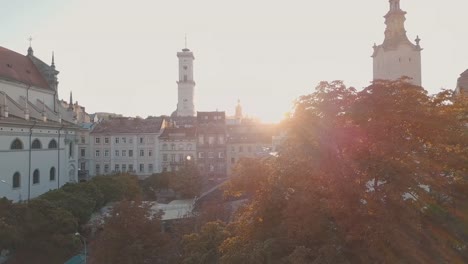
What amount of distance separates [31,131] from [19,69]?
31.5ft

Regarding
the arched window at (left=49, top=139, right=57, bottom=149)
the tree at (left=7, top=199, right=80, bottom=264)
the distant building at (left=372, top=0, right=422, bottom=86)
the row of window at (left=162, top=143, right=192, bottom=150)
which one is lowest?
the tree at (left=7, top=199, right=80, bottom=264)

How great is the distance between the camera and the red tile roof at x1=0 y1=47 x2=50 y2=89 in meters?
40.2

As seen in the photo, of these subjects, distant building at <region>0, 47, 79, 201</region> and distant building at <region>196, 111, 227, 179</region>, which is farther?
distant building at <region>196, 111, 227, 179</region>

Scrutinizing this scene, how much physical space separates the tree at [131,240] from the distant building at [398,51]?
76.0 feet

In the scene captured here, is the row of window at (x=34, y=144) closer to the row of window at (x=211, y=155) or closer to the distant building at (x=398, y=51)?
the row of window at (x=211, y=155)

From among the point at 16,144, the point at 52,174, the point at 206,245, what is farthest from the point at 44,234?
the point at 52,174

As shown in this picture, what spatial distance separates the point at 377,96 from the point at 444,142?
8.61 ft

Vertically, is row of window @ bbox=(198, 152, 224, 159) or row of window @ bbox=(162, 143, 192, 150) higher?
row of window @ bbox=(162, 143, 192, 150)

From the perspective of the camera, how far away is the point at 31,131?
125ft

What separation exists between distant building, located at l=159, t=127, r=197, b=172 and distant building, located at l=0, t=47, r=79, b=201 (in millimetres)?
14059

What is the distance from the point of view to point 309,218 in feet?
39.0

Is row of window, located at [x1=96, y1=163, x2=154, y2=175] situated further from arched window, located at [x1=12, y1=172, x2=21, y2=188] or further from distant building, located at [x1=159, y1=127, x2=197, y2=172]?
arched window, located at [x1=12, y1=172, x2=21, y2=188]

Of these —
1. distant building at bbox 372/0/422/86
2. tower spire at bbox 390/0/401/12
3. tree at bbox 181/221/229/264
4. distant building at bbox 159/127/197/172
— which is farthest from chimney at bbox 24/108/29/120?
tower spire at bbox 390/0/401/12

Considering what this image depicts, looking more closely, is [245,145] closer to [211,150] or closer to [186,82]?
[211,150]
